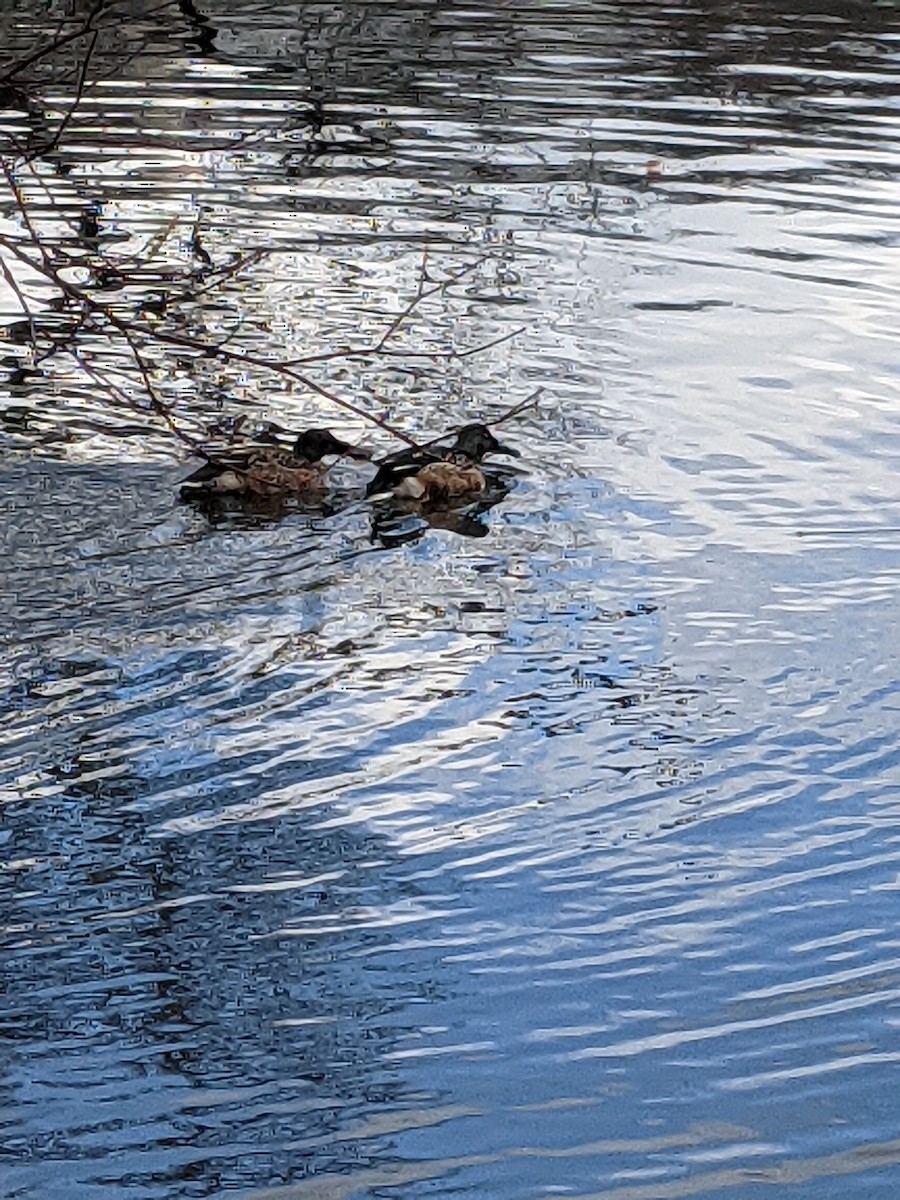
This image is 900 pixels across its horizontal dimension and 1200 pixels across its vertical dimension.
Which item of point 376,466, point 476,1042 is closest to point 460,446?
→ point 376,466

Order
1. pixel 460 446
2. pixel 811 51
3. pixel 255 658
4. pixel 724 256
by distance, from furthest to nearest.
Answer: pixel 811 51, pixel 724 256, pixel 460 446, pixel 255 658

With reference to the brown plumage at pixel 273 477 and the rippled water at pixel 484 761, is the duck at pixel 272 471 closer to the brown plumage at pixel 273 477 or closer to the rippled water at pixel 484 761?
the brown plumage at pixel 273 477

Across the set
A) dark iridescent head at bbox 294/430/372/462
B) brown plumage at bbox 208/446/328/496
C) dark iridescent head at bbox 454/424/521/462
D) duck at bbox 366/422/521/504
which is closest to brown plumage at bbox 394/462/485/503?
duck at bbox 366/422/521/504

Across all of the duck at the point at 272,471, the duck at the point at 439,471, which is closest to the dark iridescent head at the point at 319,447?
the duck at the point at 272,471

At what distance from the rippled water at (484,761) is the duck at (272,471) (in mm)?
138

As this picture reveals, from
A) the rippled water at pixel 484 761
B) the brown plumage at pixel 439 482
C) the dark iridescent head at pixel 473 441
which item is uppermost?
the dark iridescent head at pixel 473 441

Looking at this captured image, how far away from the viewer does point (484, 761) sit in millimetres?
6777

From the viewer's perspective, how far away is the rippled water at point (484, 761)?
16.6 ft

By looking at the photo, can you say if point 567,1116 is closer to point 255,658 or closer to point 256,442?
point 255,658

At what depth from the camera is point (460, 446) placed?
9297 mm

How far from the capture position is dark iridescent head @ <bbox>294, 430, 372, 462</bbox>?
29.7ft

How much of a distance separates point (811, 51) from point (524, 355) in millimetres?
11884

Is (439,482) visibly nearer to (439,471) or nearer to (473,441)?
(439,471)

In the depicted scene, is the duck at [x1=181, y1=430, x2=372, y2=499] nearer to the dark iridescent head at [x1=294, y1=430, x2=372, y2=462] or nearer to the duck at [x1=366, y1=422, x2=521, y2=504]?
the dark iridescent head at [x1=294, y1=430, x2=372, y2=462]
